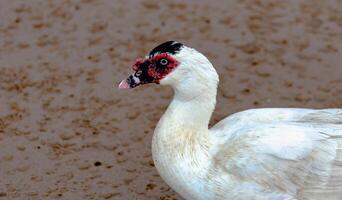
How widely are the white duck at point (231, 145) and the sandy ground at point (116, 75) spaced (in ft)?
2.80

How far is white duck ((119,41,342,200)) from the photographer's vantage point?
165 inches

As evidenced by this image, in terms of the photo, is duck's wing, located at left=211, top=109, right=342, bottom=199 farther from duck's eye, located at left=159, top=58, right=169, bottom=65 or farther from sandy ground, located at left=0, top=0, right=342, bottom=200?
sandy ground, located at left=0, top=0, right=342, bottom=200

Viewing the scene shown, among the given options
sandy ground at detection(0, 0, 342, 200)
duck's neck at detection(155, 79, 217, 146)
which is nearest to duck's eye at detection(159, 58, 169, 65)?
duck's neck at detection(155, 79, 217, 146)

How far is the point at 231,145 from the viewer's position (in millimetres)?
4324

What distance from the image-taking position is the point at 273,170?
4207mm

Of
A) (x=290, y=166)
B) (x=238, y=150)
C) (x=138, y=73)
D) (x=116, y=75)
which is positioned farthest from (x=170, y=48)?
(x=116, y=75)

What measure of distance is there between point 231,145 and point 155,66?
625 millimetres

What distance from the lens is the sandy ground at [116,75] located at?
5297mm

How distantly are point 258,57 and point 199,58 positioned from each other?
2.21m

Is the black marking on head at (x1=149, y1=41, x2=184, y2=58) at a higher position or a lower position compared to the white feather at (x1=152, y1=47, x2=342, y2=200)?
higher

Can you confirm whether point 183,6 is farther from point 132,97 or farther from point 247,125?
point 247,125

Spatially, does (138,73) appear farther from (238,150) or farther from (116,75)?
(116,75)

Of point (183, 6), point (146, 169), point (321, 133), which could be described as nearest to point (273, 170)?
point (321, 133)

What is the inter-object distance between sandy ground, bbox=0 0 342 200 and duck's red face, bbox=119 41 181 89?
3.33ft
